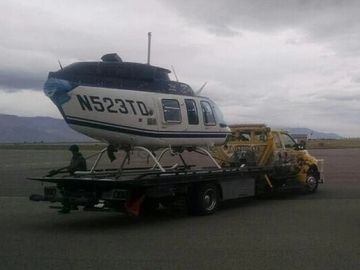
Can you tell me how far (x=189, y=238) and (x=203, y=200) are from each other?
3.13m

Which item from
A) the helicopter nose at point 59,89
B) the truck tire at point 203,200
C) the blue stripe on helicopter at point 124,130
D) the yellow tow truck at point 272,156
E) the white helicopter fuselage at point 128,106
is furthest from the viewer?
the yellow tow truck at point 272,156

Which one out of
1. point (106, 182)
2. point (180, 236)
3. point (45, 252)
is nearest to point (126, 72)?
point (106, 182)

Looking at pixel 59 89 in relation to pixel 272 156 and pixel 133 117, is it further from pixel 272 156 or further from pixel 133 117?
pixel 272 156

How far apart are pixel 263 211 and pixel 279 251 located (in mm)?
5059

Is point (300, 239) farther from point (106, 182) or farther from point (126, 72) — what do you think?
point (126, 72)

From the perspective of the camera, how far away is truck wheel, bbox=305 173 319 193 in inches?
687

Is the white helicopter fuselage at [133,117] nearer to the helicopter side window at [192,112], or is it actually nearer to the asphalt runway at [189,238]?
the helicopter side window at [192,112]

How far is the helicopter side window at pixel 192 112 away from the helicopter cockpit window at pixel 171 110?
39 cm

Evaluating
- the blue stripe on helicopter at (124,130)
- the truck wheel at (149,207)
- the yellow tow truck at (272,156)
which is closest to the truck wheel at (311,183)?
the yellow tow truck at (272,156)

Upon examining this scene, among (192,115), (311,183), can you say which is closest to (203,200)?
(192,115)

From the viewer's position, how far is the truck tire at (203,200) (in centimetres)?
1273

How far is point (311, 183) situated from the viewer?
17531mm

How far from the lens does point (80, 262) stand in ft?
25.4

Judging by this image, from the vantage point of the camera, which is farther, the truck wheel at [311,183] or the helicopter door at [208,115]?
the truck wheel at [311,183]
